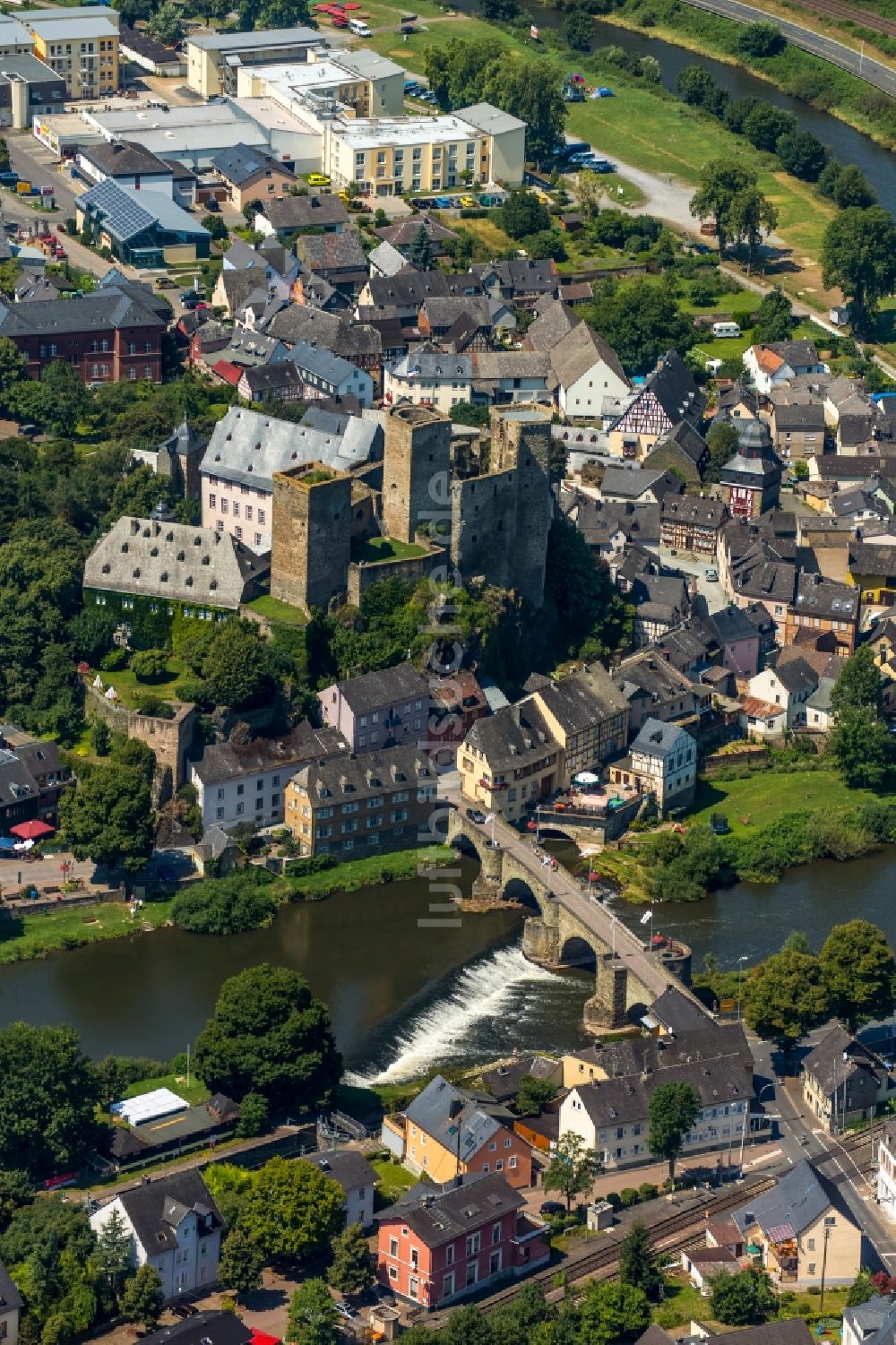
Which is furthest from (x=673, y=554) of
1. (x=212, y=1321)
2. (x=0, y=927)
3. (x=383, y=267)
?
(x=212, y=1321)

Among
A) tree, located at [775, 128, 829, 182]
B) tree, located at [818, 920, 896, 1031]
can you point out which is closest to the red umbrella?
tree, located at [818, 920, 896, 1031]

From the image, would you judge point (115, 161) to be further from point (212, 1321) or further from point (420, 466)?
point (212, 1321)

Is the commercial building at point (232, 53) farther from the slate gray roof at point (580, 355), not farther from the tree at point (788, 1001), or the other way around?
the tree at point (788, 1001)

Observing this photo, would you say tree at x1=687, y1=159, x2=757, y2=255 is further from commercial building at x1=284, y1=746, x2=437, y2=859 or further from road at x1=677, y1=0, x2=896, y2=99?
commercial building at x1=284, y1=746, x2=437, y2=859

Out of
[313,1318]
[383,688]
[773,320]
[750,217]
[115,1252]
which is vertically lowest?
[313,1318]

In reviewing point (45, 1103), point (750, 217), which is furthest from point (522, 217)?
point (45, 1103)

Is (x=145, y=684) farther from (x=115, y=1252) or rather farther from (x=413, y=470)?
(x=115, y=1252)
